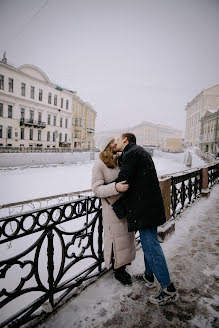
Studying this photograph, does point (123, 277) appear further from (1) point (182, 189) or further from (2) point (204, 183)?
(2) point (204, 183)

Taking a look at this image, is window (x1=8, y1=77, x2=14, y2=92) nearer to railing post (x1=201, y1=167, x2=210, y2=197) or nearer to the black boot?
railing post (x1=201, y1=167, x2=210, y2=197)

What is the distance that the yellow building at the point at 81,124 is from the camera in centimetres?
4197

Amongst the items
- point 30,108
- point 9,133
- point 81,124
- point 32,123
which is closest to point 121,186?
point 9,133

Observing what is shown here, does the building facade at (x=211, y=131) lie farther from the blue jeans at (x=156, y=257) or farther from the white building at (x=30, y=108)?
the blue jeans at (x=156, y=257)

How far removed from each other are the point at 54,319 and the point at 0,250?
469cm

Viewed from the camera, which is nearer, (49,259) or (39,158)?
(49,259)

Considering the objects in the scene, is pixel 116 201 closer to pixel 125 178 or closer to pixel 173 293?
pixel 125 178

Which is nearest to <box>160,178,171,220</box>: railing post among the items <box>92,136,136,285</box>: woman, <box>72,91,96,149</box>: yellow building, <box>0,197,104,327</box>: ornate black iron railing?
<box>0,197,104,327</box>: ornate black iron railing

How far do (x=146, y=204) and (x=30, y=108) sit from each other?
33.8 metres

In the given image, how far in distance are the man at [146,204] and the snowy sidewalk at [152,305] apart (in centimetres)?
15

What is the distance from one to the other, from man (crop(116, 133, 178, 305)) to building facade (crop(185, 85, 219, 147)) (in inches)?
2231

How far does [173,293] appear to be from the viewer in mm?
2135

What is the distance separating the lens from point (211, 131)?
4341 cm

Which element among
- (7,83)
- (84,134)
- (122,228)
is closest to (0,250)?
(122,228)
